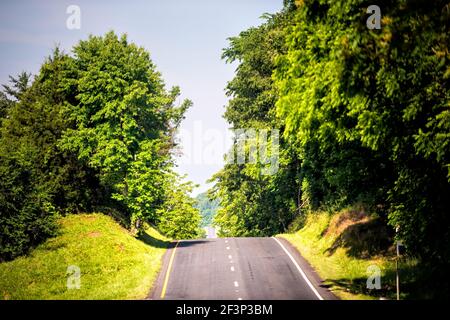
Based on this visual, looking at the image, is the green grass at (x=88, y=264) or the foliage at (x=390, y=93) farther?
the green grass at (x=88, y=264)

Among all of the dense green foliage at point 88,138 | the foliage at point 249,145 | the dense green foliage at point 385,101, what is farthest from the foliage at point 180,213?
the dense green foliage at point 385,101

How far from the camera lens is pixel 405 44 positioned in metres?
16.4

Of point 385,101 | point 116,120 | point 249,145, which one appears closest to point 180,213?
point 249,145

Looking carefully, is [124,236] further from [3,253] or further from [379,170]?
[379,170]

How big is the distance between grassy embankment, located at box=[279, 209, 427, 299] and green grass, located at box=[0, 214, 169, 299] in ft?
30.4

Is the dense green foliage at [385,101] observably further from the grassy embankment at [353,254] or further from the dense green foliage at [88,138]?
the dense green foliage at [88,138]

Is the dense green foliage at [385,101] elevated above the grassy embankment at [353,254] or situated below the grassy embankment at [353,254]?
above

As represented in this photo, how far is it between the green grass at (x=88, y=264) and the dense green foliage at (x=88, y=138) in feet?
5.61

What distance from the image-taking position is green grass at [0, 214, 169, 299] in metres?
25.2

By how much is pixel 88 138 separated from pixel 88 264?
10.7 meters

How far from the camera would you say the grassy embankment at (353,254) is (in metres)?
23.2

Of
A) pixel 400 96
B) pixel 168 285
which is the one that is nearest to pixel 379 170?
pixel 400 96

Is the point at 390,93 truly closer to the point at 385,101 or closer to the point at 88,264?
the point at 385,101

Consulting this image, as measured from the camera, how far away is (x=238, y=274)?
89.4 feet
